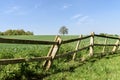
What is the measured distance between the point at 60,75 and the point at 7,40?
2.39 m

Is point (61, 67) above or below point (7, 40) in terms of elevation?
below

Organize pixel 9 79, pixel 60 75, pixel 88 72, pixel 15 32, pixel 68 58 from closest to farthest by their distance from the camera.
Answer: pixel 9 79, pixel 60 75, pixel 88 72, pixel 68 58, pixel 15 32

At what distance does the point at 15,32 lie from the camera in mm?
79438

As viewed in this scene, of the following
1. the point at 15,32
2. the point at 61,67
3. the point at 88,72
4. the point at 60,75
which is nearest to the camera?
the point at 60,75

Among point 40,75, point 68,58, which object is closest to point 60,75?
point 40,75

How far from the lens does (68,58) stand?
1426 cm

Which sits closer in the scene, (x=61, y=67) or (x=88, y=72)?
(x=88, y=72)

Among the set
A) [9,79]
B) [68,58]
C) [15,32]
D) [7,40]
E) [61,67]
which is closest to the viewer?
[7,40]

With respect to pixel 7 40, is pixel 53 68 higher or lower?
lower

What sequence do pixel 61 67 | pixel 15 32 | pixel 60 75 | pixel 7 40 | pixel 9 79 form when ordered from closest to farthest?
pixel 7 40
pixel 9 79
pixel 60 75
pixel 61 67
pixel 15 32

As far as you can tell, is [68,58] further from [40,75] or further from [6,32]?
[6,32]

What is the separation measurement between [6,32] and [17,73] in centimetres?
7187

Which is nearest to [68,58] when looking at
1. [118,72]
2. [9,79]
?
[118,72]

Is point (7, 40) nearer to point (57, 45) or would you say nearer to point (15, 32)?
point (57, 45)
